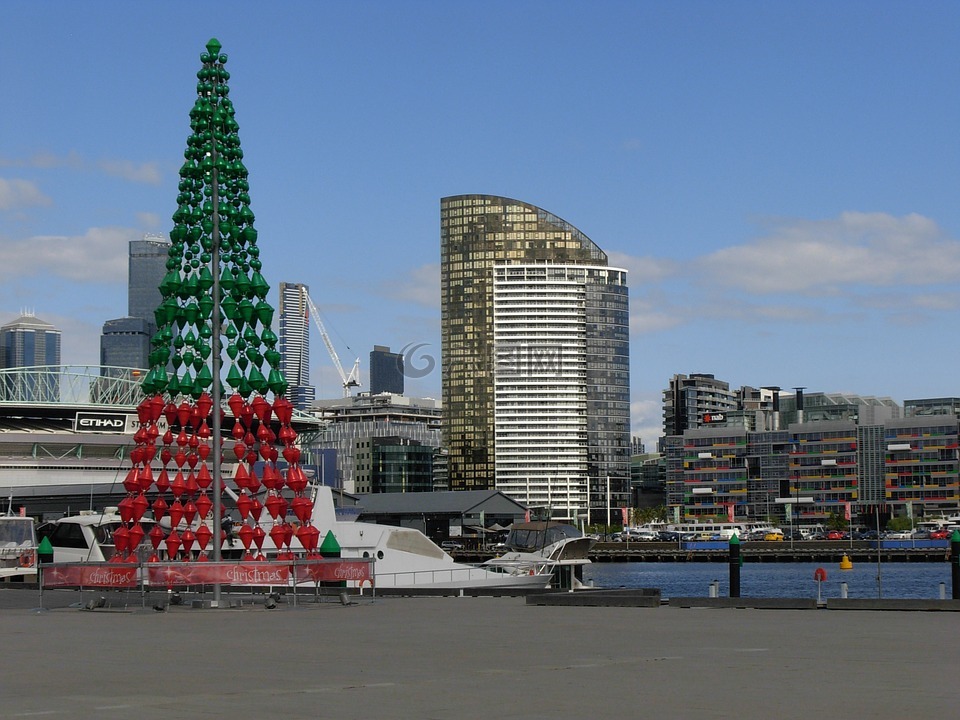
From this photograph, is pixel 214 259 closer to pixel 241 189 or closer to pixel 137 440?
pixel 241 189

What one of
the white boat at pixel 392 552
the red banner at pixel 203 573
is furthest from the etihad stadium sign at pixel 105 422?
the red banner at pixel 203 573

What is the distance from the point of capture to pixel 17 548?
68.1 meters

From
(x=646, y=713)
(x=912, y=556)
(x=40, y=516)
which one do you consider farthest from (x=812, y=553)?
(x=646, y=713)

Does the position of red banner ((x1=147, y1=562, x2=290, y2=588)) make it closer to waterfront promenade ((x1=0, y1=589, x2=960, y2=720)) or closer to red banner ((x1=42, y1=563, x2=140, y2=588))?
red banner ((x1=42, y1=563, x2=140, y2=588))

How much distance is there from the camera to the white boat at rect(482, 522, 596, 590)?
67750 millimetres

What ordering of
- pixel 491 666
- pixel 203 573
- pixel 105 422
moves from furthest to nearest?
pixel 105 422
pixel 203 573
pixel 491 666

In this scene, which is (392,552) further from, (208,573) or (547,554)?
(208,573)

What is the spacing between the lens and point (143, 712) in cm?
1535

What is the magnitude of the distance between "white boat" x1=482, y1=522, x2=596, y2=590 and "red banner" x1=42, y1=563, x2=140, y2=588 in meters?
25.5

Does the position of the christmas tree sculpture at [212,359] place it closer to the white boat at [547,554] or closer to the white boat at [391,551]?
the white boat at [391,551]

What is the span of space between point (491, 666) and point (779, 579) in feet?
409

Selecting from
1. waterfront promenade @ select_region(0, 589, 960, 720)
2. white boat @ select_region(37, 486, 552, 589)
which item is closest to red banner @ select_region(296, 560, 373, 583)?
waterfront promenade @ select_region(0, 589, 960, 720)

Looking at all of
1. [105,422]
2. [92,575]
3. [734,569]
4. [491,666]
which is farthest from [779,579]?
[491,666]

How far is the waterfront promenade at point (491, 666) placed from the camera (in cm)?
1571
